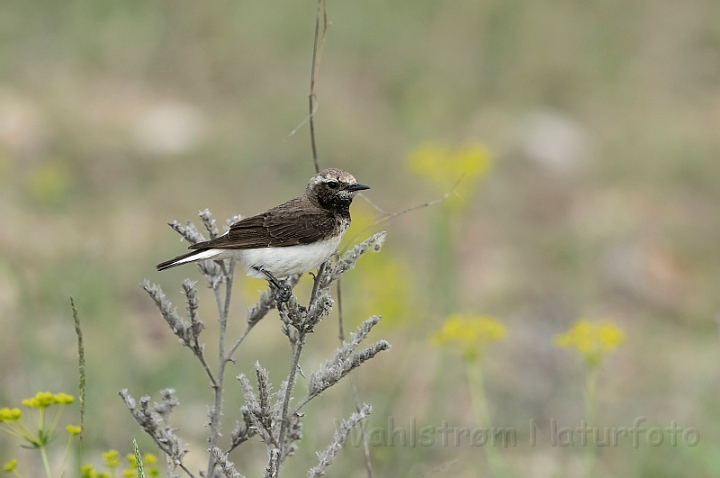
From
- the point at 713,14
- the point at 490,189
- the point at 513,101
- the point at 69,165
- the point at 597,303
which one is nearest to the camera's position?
the point at 597,303

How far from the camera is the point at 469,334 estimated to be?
459 centimetres

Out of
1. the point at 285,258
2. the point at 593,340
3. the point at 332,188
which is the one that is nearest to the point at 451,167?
the point at 593,340

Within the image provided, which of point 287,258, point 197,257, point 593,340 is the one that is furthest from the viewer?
point 593,340

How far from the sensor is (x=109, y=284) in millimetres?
7527

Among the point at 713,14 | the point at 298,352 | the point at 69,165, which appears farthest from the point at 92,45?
the point at 713,14

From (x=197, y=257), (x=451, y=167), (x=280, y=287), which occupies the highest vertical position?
(x=451, y=167)

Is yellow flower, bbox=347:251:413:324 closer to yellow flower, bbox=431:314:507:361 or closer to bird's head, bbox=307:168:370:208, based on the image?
yellow flower, bbox=431:314:507:361

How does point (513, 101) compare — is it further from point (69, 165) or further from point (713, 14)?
point (69, 165)

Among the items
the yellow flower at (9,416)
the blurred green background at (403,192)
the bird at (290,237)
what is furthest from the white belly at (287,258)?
the blurred green background at (403,192)

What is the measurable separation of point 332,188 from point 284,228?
1.18 ft

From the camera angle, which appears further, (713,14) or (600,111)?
(713,14)

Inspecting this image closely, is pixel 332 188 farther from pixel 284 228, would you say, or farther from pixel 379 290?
pixel 379 290

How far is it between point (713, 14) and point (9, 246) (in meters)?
13.2

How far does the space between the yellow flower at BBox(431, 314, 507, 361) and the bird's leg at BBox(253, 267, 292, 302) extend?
129 centimetres
